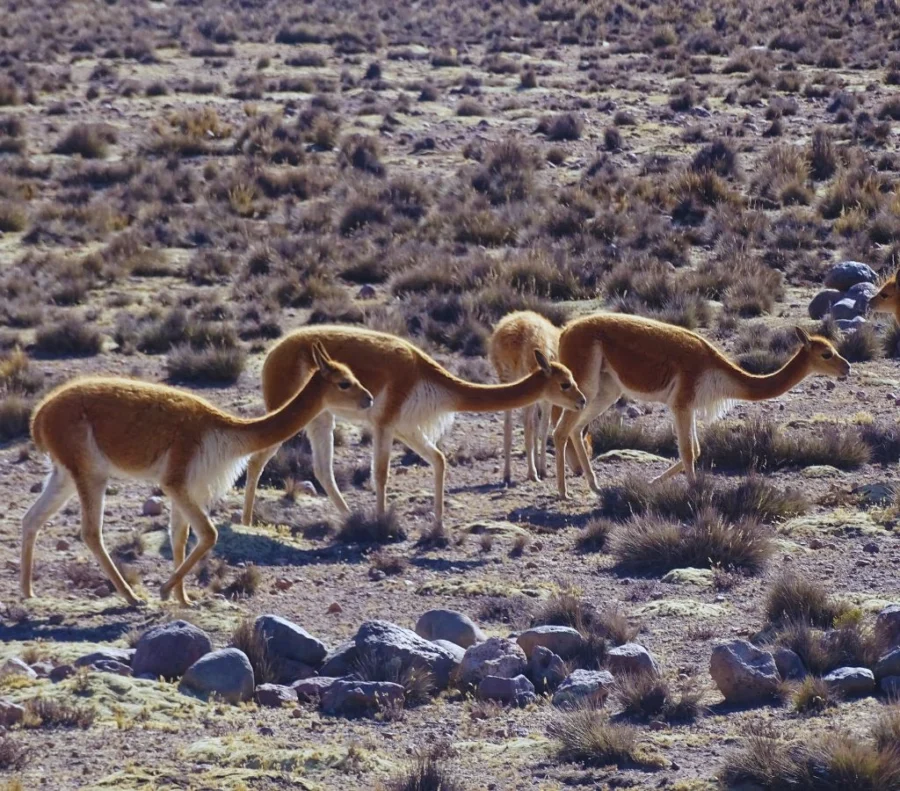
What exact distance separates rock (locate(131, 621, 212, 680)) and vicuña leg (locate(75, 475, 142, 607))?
1269 mm

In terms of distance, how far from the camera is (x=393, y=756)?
737 cm

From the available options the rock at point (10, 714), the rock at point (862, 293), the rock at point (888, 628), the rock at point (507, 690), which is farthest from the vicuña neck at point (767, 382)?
the rock at point (10, 714)

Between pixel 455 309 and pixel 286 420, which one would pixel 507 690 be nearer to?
pixel 286 420

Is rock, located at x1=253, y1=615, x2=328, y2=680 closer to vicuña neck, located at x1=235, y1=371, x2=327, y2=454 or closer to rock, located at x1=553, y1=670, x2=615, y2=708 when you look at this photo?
rock, located at x1=553, y1=670, x2=615, y2=708

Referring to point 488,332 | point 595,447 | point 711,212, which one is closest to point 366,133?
point 711,212

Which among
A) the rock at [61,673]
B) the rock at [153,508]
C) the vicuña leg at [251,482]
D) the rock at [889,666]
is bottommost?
the rock at [153,508]

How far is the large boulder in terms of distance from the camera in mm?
8539

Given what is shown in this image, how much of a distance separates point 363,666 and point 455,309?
11227 mm

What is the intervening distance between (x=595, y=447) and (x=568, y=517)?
2388mm

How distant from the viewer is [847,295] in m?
19.2

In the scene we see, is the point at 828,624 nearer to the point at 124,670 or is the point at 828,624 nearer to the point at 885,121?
the point at 124,670

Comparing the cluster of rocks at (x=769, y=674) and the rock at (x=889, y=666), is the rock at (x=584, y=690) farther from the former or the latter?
the rock at (x=889, y=666)

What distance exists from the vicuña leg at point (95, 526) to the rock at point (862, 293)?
11.3 m

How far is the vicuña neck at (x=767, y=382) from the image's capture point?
12609 mm
